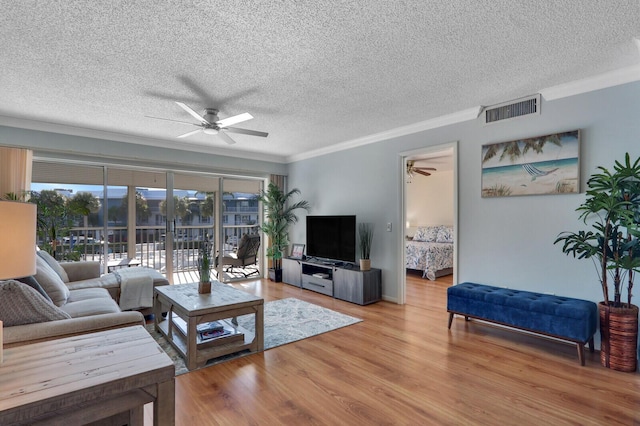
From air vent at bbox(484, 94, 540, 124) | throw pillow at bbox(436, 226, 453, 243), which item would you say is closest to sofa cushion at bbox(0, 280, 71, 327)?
air vent at bbox(484, 94, 540, 124)

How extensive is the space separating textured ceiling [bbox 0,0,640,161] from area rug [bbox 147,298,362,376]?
8.37ft

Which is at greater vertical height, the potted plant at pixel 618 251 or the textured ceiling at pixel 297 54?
the textured ceiling at pixel 297 54

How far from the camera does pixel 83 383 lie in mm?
1156

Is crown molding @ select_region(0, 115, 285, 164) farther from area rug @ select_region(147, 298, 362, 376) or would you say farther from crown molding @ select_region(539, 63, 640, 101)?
crown molding @ select_region(539, 63, 640, 101)

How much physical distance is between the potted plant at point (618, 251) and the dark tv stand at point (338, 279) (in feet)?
8.27

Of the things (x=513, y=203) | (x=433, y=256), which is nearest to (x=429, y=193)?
(x=433, y=256)

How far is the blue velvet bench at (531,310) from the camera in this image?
271 centimetres

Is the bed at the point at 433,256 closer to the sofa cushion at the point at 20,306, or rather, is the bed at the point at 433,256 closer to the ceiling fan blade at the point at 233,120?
the ceiling fan blade at the point at 233,120

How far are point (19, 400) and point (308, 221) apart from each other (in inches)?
189

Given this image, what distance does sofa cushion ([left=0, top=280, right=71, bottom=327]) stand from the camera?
1.93 m

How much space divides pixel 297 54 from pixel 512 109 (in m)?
2.48

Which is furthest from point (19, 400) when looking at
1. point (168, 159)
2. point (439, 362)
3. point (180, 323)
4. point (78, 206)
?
point (168, 159)

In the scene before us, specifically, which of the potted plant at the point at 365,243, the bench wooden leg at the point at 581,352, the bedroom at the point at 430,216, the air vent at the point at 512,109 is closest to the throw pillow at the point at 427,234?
the bedroom at the point at 430,216

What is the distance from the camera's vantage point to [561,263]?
3.14 metres
